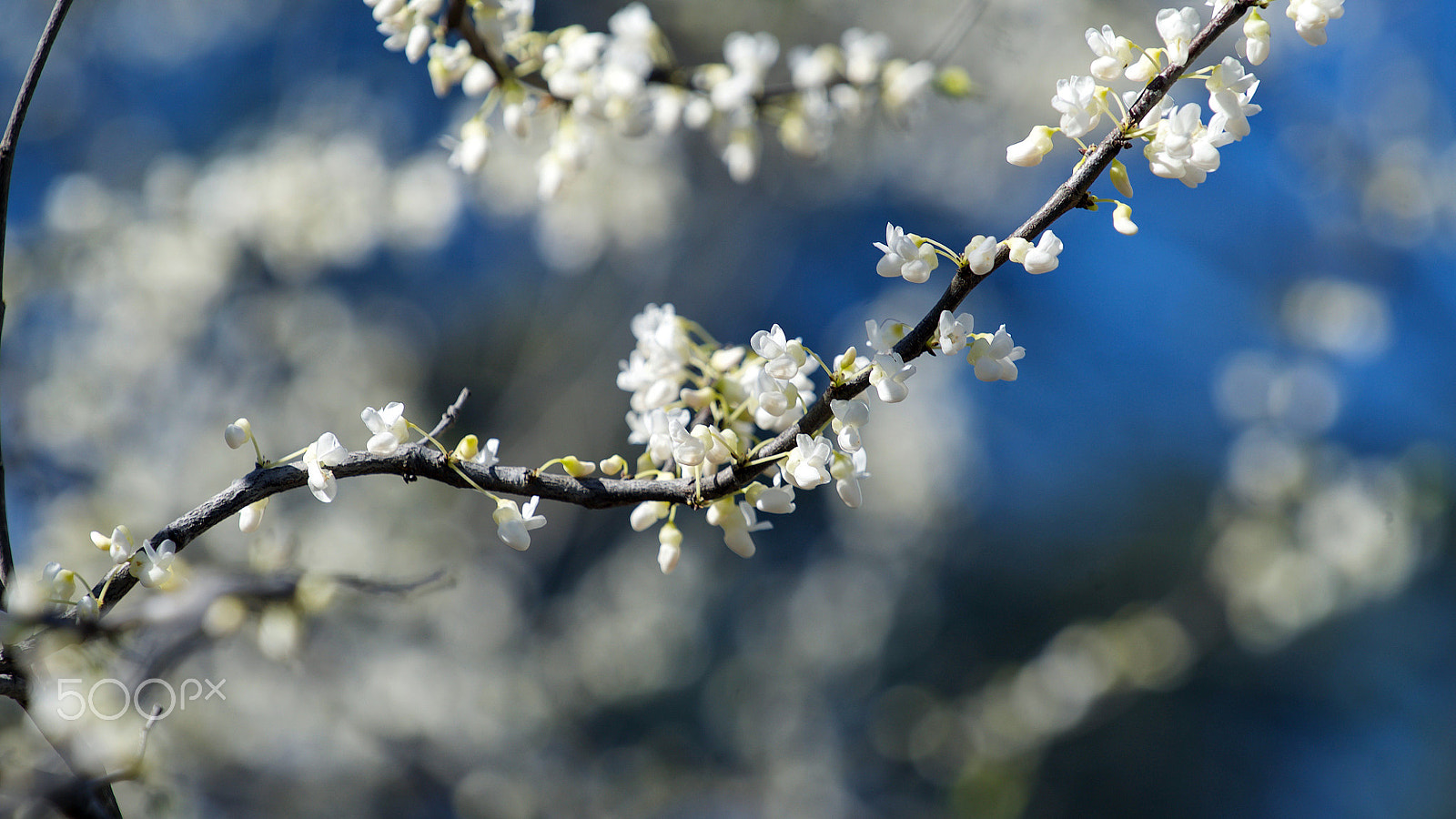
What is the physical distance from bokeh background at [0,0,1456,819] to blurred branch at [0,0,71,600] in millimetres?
1218

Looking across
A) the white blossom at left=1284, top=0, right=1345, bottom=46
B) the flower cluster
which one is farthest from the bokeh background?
the white blossom at left=1284, top=0, right=1345, bottom=46

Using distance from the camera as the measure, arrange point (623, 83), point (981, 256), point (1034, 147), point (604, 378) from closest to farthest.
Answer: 1. point (981, 256)
2. point (1034, 147)
3. point (623, 83)
4. point (604, 378)

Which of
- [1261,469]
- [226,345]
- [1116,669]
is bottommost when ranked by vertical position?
[226,345]

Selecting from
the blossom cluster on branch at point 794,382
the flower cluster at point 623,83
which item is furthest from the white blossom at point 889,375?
the flower cluster at point 623,83

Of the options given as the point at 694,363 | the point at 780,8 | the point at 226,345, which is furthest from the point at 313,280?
the point at 694,363

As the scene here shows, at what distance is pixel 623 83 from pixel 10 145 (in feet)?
2.72

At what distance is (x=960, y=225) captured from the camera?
482cm

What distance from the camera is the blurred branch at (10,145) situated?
0.71m

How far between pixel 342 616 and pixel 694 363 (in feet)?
9.26

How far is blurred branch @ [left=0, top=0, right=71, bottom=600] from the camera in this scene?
2.31ft

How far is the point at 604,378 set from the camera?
3992 millimetres

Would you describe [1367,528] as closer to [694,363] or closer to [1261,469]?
[1261,469]

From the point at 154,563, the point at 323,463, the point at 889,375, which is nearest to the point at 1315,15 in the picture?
the point at 889,375

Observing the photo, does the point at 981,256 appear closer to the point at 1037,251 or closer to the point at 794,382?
the point at 1037,251
